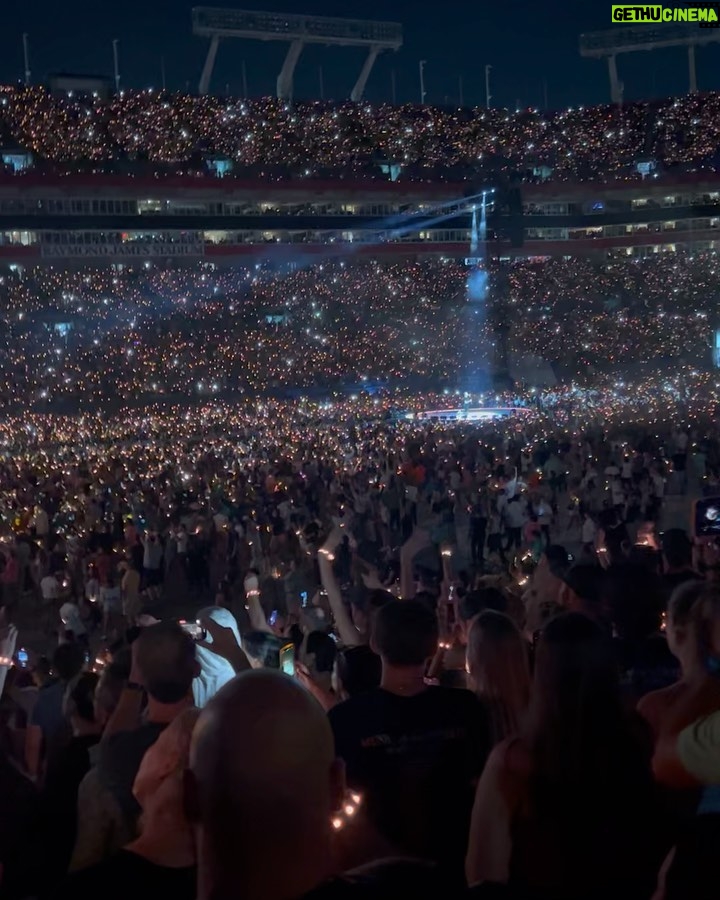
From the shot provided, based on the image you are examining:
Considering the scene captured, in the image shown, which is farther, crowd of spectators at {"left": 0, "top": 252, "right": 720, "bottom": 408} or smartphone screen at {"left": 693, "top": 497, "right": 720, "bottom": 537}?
crowd of spectators at {"left": 0, "top": 252, "right": 720, "bottom": 408}

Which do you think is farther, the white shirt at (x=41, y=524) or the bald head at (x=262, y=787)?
the white shirt at (x=41, y=524)

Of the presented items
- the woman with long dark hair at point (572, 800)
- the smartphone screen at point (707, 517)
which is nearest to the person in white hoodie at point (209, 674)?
the woman with long dark hair at point (572, 800)

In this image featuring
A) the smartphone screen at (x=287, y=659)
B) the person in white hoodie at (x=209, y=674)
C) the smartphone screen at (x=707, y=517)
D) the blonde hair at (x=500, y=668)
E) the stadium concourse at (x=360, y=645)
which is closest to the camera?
the stadium concourse at (x=360, y=645)

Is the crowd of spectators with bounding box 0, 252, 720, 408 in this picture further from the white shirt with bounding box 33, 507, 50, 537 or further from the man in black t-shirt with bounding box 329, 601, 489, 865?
the man in black t-shirt with bounding box 329, 601, 489, 865

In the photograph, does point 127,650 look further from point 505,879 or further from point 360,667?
point 505,879

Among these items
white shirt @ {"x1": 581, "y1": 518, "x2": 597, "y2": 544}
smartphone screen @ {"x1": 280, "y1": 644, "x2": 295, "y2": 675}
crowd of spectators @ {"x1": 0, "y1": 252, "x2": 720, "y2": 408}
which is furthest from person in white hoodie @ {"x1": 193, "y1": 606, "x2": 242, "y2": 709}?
crowd of spectators @ {"x1": 0, "y1": 252, "x2": 720, "y2": 408}

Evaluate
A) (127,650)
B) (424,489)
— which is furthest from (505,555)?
(127,650)

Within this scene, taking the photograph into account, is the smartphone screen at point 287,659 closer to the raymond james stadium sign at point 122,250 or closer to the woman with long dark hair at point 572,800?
the woman with long dark hair at point 572,800
